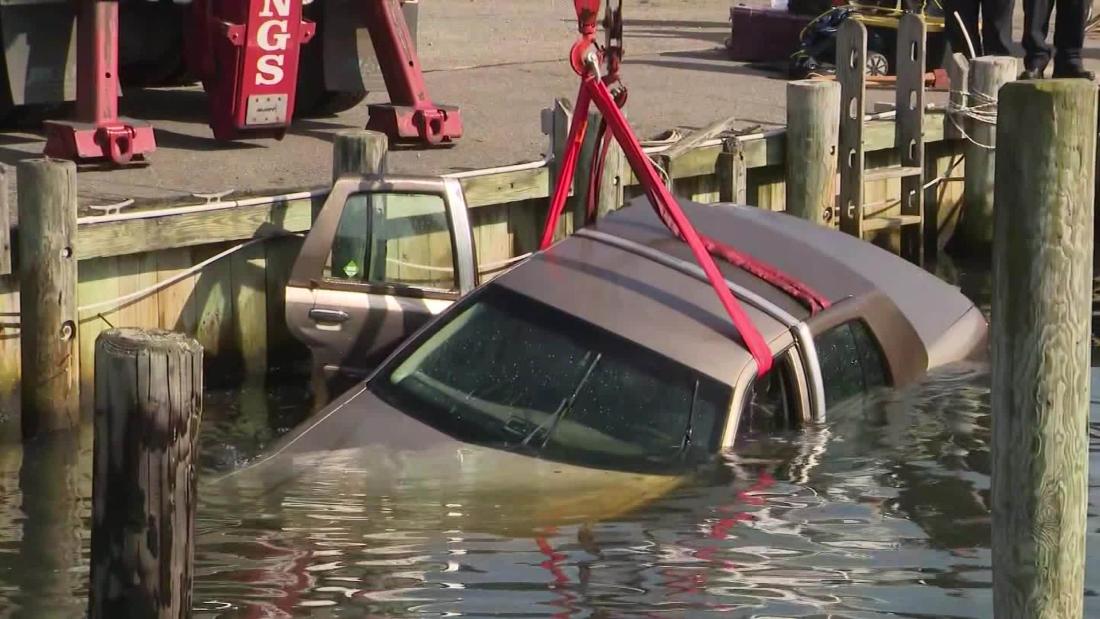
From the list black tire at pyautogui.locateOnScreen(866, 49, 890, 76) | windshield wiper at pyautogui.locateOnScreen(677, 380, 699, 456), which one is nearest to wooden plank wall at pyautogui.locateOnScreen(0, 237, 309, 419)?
windshield wiper at pyautogui.locateOnScreen(677, 380, 699, 456)

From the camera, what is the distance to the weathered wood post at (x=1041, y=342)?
4.85 m

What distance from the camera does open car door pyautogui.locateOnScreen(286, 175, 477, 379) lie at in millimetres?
9484

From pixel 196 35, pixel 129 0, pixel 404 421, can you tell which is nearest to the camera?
pixel 404 421

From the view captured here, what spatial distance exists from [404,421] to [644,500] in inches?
38.9

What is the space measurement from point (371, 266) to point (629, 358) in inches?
104

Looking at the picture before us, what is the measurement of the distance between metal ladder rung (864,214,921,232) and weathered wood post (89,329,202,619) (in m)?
7.87

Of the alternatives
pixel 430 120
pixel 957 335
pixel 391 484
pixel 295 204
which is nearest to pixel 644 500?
pixel 391 484

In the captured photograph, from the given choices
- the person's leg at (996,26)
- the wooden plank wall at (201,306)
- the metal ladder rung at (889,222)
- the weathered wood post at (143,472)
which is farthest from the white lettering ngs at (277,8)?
the person's leg at (996,26)

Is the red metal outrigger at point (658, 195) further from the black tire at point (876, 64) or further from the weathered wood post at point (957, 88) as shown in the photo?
the black tire at point (876, 64)

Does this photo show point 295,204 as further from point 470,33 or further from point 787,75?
point 470,33

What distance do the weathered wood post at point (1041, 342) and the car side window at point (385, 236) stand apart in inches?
193

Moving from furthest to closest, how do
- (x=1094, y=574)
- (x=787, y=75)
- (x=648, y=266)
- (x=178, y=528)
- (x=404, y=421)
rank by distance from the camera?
(x=787, y=75)
(x=648, y=266)
(x=404, y=421)
(x=1094, y=574)
(x=178, y=528)

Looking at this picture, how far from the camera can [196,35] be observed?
12.2 meters

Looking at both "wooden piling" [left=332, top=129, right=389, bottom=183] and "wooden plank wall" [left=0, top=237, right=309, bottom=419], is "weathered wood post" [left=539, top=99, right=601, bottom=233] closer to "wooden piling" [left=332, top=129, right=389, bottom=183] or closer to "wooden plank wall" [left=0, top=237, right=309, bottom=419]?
"wooden piling" [left=332, top=129, right=389, bottom=183]
